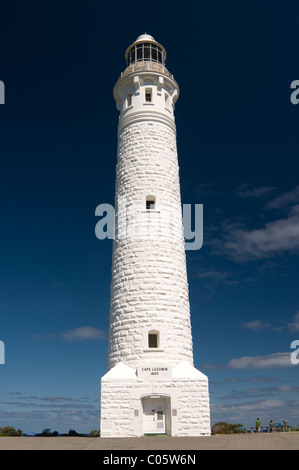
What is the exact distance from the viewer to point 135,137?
2609 cm

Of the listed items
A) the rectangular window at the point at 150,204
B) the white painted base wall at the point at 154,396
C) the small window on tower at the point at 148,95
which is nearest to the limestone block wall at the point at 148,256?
the rectangular window at the point at 150,204

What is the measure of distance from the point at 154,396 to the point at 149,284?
5643mm

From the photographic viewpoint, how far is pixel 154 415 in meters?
20.2

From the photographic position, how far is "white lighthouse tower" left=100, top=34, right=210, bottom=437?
19.8 meters

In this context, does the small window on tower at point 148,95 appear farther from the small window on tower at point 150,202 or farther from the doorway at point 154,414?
the doorway at point 154,414

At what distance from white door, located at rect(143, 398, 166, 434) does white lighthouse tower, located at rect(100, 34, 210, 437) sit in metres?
0.04

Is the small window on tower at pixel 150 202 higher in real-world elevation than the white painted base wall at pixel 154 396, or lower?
higher

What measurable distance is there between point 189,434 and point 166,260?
28.8ft

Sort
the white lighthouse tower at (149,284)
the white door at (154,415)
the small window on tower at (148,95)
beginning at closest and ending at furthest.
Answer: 1. the white lighthouse tower at (149,284)
2. the white door at (154,415)
3. the small window on tower at (148,95)

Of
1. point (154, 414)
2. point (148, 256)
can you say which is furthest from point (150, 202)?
point (154, 414)

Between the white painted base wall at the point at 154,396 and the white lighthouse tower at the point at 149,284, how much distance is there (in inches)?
1.7

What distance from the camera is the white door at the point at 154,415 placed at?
19984 millimetres

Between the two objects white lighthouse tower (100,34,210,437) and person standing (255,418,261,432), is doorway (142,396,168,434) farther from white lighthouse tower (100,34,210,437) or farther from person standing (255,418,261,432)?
person standing (255,418,261,432)

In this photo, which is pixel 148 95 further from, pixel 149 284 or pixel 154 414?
pixel 154 414
